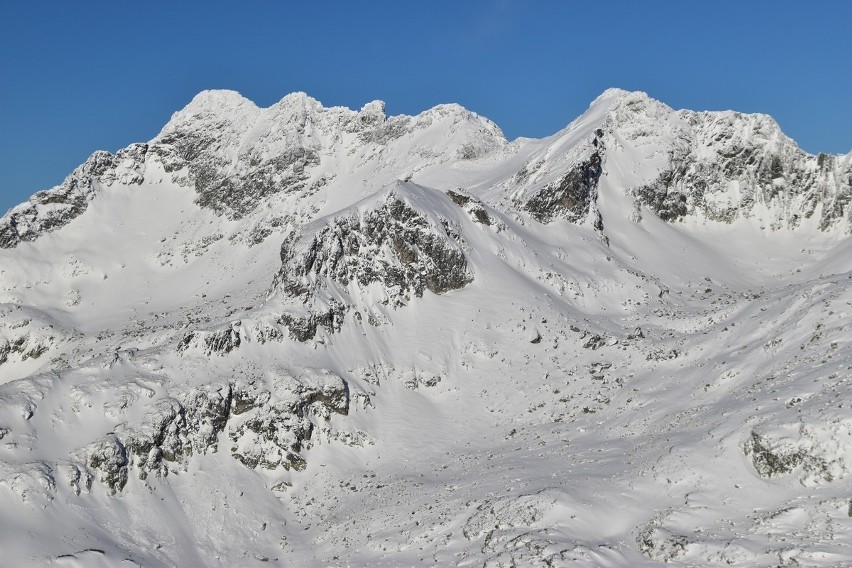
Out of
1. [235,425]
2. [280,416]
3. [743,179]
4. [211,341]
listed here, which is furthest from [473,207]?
[743,179]

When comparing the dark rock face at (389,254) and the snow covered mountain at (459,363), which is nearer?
the snow covered mountain at (459,363)

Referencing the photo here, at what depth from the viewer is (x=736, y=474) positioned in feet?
95.5

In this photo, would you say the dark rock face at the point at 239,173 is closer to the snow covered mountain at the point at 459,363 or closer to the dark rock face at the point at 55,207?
the snow covered mountain at the point at 459,363

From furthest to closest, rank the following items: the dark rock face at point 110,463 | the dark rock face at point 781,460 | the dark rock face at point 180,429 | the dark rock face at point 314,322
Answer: the dark rock face at point 314,322
the dark rock face at point 180,429
the dark rock face at point 110,463
the dark rock face at point 781,460

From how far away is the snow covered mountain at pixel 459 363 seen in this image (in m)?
30.2

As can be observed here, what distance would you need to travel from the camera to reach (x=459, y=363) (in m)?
53.1

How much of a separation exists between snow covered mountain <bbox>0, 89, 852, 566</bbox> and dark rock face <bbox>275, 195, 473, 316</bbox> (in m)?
0.21

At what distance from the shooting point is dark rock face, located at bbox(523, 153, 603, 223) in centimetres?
7206

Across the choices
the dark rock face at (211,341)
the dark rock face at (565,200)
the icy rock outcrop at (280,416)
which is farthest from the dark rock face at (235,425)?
the dark rock face at (565,200)

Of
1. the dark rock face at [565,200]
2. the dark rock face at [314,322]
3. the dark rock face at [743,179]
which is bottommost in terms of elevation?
the dark rock face at [314,322]

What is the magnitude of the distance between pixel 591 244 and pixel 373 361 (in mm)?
29160

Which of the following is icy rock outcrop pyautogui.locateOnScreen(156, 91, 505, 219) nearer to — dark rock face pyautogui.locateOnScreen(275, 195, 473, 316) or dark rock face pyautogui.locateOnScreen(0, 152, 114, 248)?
dark rock face pyautogui.locateOnScreen(0, 152, 114, 248)

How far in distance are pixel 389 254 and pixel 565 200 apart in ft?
79.4

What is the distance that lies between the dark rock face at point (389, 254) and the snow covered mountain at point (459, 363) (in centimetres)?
21
